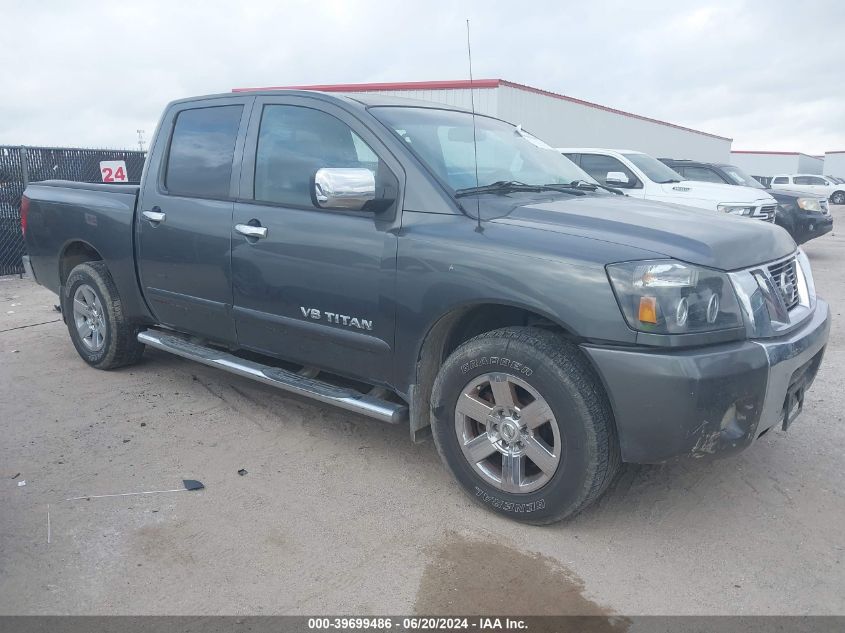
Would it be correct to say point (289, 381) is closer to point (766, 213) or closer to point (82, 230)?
point (82, 230)

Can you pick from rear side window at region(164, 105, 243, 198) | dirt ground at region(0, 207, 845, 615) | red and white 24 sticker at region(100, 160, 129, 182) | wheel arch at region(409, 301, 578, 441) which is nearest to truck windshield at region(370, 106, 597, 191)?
wheel arch at region(409, 301, 578, 441)

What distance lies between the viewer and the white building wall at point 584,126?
655 inches

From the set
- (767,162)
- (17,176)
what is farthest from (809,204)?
(767,162)

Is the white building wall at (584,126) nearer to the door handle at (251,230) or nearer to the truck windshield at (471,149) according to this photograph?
the truck windshield at (471,149)

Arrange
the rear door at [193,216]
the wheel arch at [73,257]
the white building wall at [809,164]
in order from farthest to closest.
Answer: the white building wall at [809,164], the wheel arch at [73,257], the rear door at [193,216]

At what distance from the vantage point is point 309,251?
143 inches

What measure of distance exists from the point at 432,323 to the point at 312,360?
90 cm

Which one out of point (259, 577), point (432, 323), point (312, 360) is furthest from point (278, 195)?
point (259, 577)

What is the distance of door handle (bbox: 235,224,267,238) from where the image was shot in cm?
382

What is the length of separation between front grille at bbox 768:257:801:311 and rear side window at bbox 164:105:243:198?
2.91 metres

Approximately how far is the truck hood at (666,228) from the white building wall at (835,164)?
189 feet

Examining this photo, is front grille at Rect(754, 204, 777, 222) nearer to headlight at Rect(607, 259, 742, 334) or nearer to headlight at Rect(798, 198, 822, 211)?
headlight at Rect(798, 198, 822, 211)

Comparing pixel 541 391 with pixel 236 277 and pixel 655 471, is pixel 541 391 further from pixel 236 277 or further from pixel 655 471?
pixel 236 277

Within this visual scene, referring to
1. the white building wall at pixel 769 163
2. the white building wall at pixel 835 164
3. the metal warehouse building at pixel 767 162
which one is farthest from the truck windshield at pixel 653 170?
the white building wall at pixel 835 164
